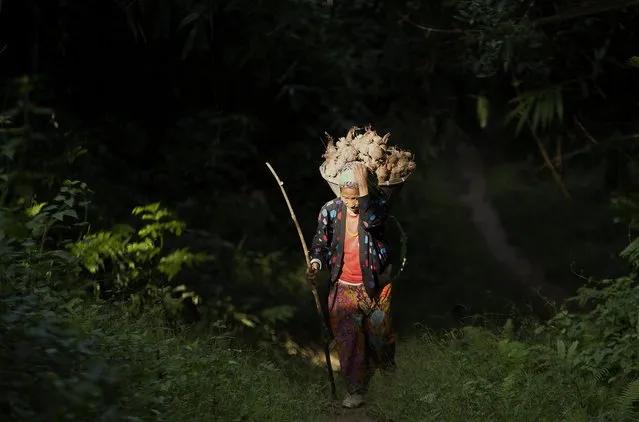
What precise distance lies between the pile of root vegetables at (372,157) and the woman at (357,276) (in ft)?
0.35

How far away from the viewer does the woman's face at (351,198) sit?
823 centimetres

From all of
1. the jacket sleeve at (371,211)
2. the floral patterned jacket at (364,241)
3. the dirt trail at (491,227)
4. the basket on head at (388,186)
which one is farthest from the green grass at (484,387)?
the dirt trail at (491,227)

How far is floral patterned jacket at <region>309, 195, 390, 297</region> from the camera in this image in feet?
27.1

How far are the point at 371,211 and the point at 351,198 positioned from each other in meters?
0.19

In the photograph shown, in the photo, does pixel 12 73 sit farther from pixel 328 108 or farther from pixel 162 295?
pixel 328 108

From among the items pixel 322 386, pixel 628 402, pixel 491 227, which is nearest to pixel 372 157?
pixel 322 386

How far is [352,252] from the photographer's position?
8.40 metres

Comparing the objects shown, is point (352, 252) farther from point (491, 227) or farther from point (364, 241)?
point (491, 227)

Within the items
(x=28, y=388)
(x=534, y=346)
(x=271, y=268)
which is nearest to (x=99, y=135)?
(x=271, y=268)

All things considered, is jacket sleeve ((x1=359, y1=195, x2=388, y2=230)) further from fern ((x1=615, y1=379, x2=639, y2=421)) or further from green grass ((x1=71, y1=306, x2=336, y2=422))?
fern ((x1=615, y1=379, x2=639, y2=421))

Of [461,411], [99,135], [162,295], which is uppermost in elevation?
[99,135]

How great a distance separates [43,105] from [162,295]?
2.67 m

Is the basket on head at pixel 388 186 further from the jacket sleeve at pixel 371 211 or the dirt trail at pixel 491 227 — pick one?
the dirt trail at pixel 491 227

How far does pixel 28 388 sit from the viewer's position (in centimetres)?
512
